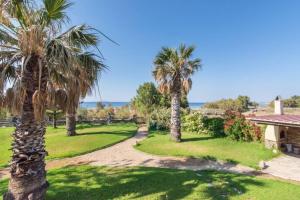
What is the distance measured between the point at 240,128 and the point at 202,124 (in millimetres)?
4514

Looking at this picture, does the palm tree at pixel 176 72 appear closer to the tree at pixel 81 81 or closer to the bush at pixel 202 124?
the bush at pixel 202 124

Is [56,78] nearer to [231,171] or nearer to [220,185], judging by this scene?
[220,185]

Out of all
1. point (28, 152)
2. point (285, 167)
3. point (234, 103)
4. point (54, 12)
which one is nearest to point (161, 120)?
point (285, 167)

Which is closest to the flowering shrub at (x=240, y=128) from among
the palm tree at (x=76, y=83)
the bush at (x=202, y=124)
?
the bush at (x=202, y=124)

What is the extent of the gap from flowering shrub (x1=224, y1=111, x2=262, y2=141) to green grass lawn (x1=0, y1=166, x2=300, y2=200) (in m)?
7.18

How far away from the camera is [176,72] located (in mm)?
16359

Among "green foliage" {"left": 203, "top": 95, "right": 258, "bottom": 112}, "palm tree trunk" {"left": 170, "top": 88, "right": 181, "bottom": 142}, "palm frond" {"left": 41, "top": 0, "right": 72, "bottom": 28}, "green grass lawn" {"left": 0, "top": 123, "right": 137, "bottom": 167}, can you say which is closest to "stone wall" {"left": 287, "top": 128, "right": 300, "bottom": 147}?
"palm tree trunk" {"left": 170, "top": 88, "right": 181, "bottom": 142}

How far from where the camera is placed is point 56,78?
6.88 metres

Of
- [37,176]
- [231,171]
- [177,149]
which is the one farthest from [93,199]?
[177,149]

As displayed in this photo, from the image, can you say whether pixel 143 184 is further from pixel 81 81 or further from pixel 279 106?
pixel 279 106

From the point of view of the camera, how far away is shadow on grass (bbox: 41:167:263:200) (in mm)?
7141

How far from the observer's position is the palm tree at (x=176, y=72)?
1630 cm

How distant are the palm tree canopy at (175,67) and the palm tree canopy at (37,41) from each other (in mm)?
10467

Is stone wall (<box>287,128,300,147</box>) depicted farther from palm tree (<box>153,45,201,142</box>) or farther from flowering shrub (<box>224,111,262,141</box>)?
palm tree (<box>153,45,201,142</box>)
